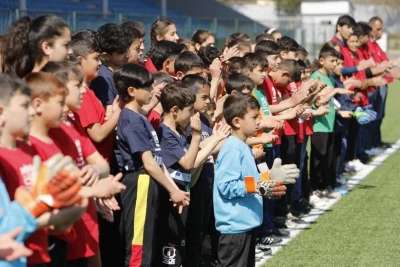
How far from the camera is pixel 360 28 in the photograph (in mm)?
14391

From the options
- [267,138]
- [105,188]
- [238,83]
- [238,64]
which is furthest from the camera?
[238,64]

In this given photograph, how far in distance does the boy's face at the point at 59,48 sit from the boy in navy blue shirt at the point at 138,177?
86 centimetres

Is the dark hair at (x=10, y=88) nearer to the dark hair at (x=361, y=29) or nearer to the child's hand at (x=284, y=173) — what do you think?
the child's hand at (x=284, y=173)

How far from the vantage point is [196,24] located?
78.4 feet

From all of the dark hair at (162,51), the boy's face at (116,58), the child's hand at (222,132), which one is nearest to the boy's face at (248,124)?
the child's hand at (222,132)

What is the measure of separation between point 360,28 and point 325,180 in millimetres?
3710

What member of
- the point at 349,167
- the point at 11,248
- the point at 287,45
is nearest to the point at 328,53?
the point at 287,45

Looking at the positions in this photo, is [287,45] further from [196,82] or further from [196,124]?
[196,124]

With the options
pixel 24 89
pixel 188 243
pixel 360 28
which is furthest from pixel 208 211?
pixel 360 28

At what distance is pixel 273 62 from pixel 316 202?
2.39 m

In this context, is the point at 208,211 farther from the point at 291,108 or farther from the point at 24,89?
the point at 24,89

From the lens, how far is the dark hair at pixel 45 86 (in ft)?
15.3

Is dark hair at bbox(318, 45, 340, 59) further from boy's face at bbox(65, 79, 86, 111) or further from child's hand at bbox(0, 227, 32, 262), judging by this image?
child's hand at bbox(0, 227, 32, 262)

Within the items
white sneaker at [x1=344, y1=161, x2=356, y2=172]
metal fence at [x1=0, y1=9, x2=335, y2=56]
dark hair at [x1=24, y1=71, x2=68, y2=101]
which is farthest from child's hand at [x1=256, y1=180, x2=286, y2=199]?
metal fence at [x1=0, y1=9, x2=335, y2=56]
